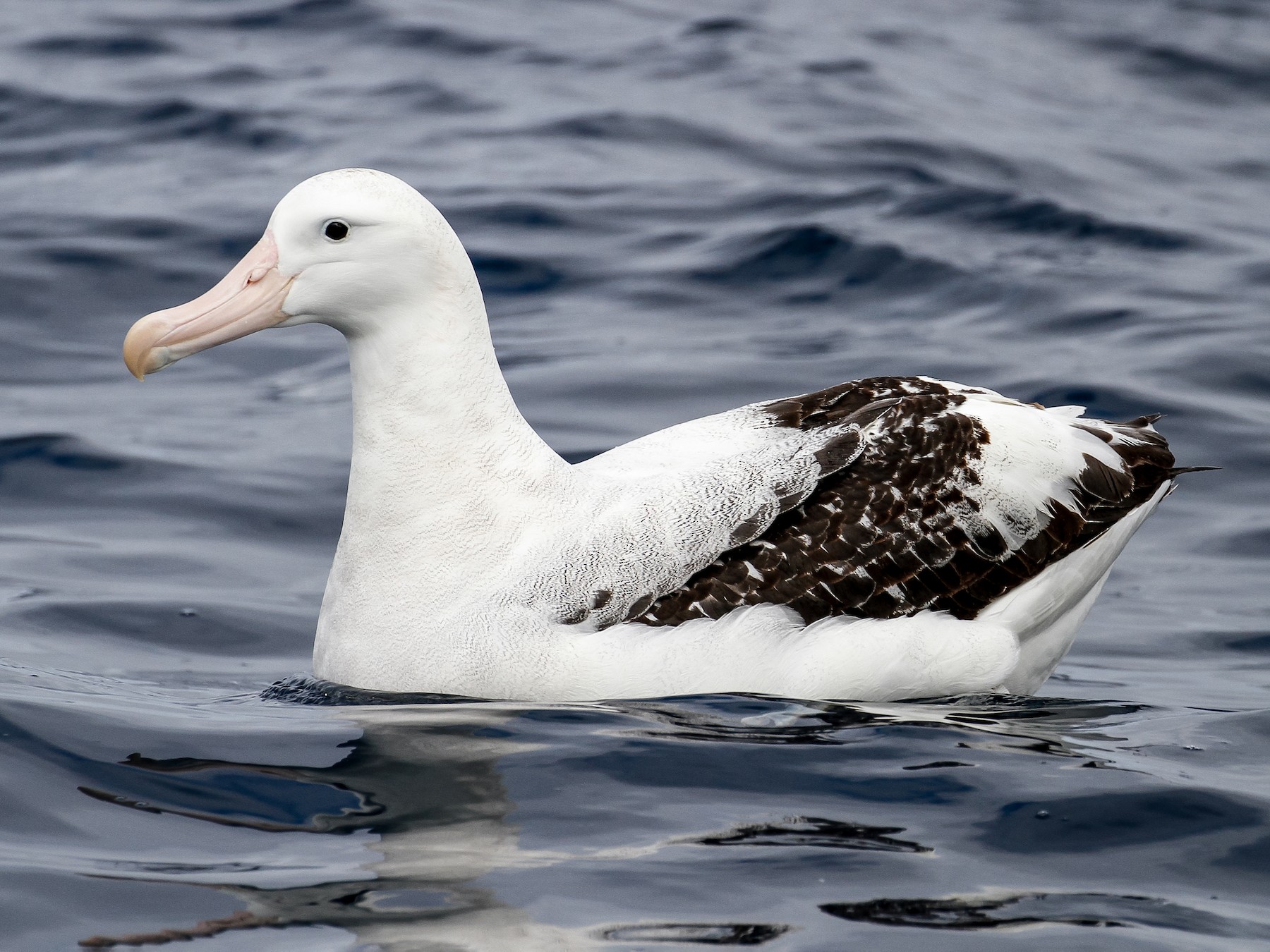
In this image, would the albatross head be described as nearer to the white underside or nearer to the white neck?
the white neck

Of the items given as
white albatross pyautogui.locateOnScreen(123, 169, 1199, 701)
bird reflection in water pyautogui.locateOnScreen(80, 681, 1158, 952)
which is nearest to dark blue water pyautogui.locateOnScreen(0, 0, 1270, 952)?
bird reflection in water pyautogui.locateOnScreen(80, 681, 1158, 952)

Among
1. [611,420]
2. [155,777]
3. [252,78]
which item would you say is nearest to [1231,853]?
[155,777]

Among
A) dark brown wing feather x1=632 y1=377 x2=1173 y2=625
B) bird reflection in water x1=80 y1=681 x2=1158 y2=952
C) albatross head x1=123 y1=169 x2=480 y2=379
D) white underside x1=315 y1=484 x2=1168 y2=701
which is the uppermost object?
albatross head x1=123 y1=169 x2=480 y2=379

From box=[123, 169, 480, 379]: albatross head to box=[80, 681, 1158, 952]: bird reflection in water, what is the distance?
1.32 metres

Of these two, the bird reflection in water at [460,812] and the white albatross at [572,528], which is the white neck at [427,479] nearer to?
the white albatross at [572,528]

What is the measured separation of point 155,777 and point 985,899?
98.5 inches

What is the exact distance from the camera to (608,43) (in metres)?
19.1

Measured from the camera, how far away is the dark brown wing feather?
6.22 metres

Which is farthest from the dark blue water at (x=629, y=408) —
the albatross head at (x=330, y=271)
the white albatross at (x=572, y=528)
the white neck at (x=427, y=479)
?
the albatross head at (x=330, y=271)

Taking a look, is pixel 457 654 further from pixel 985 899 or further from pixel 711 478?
pixel 985 899

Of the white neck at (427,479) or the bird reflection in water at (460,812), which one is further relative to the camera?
the white neck at (427,479)

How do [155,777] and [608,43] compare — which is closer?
[155,777]

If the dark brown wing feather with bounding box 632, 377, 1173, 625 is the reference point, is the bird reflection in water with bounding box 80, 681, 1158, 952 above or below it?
below

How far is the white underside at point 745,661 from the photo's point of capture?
19.5 ft
